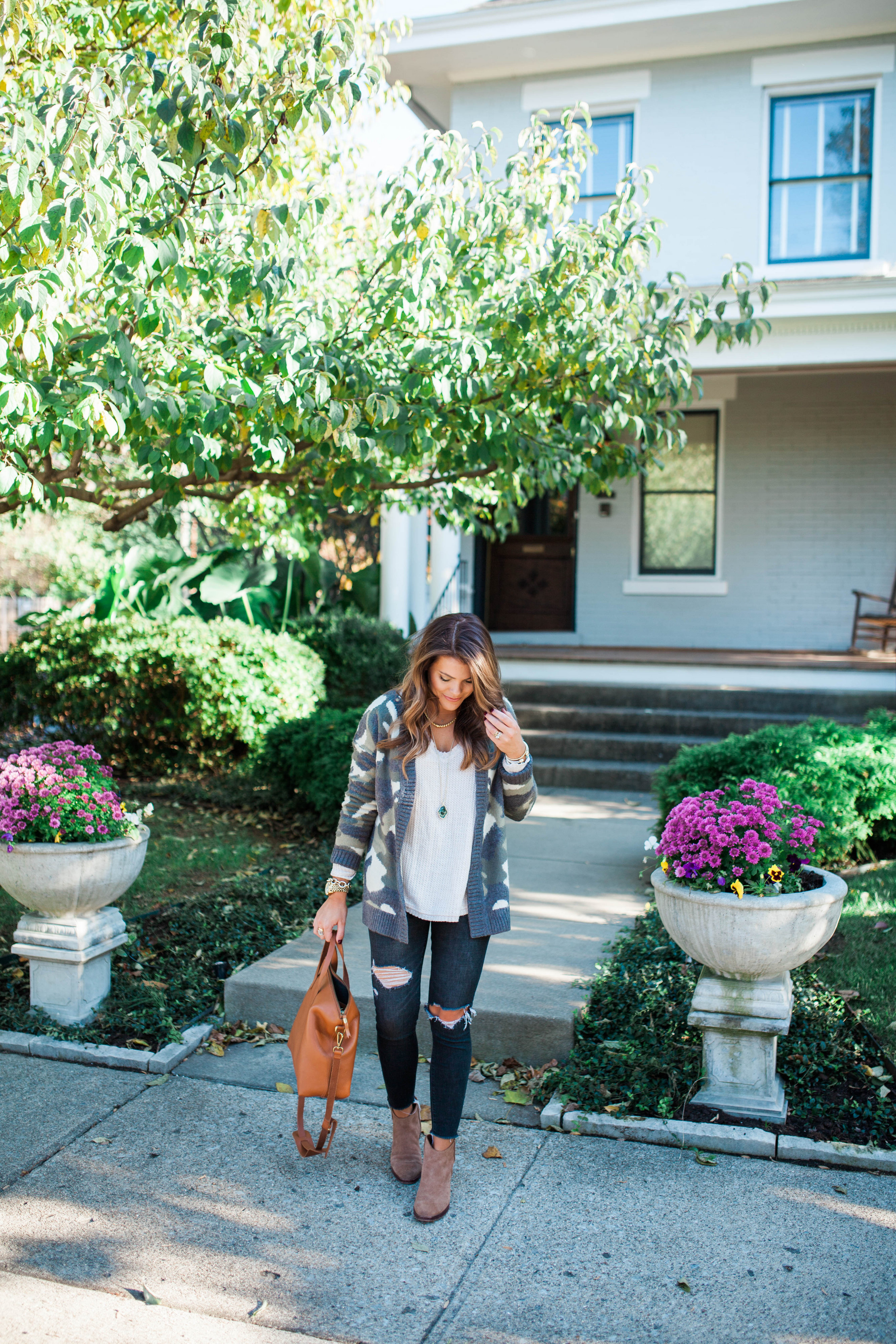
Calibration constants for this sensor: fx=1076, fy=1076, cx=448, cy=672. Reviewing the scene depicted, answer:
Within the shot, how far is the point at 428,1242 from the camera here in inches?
111

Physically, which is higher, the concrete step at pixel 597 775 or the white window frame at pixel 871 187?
the white window frame at pixel 871 187

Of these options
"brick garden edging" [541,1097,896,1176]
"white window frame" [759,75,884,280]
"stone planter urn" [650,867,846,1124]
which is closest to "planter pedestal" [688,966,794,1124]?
"stone planter urn" [650,867,846,1124]

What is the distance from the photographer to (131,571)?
9.15 m

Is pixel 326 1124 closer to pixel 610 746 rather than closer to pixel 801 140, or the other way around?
pixel 610 746

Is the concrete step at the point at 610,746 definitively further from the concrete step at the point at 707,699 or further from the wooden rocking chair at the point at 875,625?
the wooden rocking chair at the point at 875,625

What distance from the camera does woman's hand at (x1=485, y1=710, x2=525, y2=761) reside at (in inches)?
109

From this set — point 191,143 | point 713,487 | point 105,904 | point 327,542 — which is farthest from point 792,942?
point 327,542

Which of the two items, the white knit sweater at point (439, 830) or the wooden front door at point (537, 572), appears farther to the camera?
the wooden front door at point (537, 572)

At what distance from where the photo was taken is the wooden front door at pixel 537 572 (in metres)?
12.8

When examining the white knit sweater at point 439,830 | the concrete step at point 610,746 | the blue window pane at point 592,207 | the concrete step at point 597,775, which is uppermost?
the blue window pane at point 592,207

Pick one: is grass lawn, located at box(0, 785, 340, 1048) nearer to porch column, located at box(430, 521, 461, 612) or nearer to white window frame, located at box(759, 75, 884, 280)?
porch column, located at box(430, 521, 461, 612)

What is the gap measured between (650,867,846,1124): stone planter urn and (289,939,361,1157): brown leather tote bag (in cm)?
116

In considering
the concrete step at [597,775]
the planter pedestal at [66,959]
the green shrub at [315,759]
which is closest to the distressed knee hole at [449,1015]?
the planter pedestal at [66,959]

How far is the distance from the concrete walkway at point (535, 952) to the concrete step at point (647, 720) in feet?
6.27
